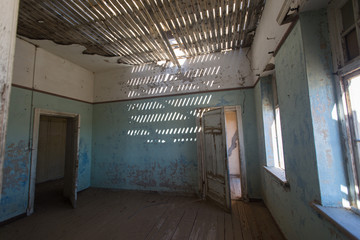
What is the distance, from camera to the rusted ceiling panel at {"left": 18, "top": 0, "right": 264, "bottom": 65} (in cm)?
246

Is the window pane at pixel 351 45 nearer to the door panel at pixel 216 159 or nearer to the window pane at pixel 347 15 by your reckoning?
the window pane at pixel 347 15

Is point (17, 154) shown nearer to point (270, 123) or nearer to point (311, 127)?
point (311, 127)

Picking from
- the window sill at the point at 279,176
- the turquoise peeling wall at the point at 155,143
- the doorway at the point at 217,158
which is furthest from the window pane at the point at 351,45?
the turquoise peeling wall at the point at 155,143

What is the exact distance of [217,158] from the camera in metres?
3.37

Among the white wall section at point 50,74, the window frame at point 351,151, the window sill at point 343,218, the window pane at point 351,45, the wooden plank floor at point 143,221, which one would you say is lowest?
the wooden plank floor at point 143,221

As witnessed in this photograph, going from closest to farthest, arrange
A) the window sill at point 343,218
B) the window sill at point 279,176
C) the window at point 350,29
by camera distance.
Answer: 1. the window sill at point 343,218
2. the window at point 350,29
3. the window sill at point 279,176

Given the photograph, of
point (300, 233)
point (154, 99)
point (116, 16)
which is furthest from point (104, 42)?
point (300, 233)

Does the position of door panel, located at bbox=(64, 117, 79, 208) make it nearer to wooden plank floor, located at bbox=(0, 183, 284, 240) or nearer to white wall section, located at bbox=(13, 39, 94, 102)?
wooden plank floor, located at bbox=(0, 183, 284, 240)

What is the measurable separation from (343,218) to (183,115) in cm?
317

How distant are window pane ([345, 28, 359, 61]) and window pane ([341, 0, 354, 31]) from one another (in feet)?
0.24

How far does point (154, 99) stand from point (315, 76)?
135 inches

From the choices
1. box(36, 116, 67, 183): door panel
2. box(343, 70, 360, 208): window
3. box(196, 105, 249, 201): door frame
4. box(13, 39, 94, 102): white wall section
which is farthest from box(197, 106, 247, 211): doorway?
box(36, 116, 67, 183): door panel

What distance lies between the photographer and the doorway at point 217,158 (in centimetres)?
312

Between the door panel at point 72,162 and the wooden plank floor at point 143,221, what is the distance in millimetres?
263
